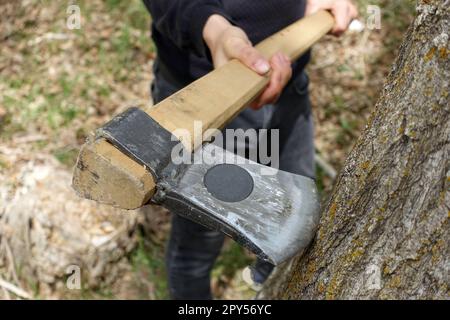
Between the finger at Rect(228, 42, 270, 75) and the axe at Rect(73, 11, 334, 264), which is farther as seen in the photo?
the finger at Rect(228, 42, 270, 75)

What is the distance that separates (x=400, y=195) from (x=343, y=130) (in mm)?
2822

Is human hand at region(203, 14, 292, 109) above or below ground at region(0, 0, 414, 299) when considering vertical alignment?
above

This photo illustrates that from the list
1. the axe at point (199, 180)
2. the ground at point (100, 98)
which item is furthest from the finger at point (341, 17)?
the ground at point (100, 98)

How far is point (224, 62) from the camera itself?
5.37 ft

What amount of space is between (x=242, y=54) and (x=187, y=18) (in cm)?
28

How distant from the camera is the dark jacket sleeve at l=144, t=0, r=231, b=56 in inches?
66.6

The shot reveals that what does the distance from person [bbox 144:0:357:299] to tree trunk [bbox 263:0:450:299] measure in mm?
310

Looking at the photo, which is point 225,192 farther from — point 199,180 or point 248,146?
point 248,146

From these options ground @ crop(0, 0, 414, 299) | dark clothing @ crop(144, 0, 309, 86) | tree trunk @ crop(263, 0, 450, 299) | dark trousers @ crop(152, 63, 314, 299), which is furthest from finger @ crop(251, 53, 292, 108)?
ground @ crop(0, 0, 414, 299)

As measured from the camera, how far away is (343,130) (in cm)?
392

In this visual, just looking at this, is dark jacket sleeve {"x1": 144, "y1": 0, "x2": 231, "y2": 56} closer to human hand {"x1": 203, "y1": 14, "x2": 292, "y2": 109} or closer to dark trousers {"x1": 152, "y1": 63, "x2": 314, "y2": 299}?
human hand {"x1": 203, "y1": 14, "x2": 292, "y2": 109}

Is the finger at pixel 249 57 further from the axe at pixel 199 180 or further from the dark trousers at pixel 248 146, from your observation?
the dark trousers at pixel 248 146
